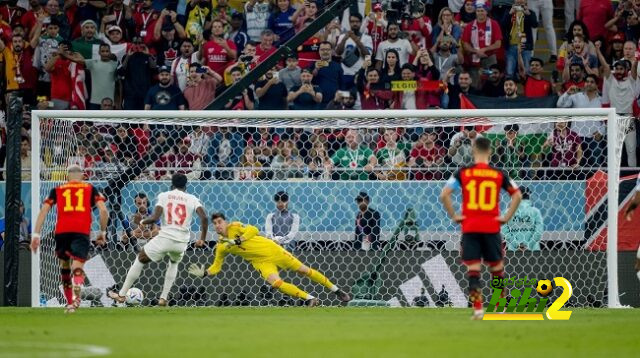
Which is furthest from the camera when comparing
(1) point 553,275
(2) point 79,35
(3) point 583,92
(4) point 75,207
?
(2) point 79,35

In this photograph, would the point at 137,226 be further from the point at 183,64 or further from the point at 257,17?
the point at 257,17

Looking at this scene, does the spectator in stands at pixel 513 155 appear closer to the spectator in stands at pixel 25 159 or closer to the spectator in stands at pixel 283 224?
the spectator in stands at pixel 283 224

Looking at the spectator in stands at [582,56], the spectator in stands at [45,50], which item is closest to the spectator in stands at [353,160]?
the spectator in stands at [582,56]

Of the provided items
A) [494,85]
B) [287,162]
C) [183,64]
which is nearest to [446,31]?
[494,85]

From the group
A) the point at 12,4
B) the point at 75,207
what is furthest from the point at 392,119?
the point at 12,4

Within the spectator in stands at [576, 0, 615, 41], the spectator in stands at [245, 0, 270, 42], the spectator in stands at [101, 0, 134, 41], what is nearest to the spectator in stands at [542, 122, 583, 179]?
the spectator in stands at [576, 0, 615, 41]

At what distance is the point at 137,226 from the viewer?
19.6m

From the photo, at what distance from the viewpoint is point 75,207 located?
16.3m

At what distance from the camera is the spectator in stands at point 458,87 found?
73.2 ft

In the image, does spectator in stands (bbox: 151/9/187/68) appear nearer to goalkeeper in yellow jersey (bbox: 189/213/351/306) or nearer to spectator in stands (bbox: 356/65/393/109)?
spectator in stands (bbox: 356/65/393/109)

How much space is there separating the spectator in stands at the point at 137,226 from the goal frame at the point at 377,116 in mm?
1288

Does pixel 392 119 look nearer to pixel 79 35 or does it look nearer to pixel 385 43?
pixel 385 43

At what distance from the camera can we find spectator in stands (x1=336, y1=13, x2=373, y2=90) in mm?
23219

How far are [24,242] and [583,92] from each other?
377 inches
